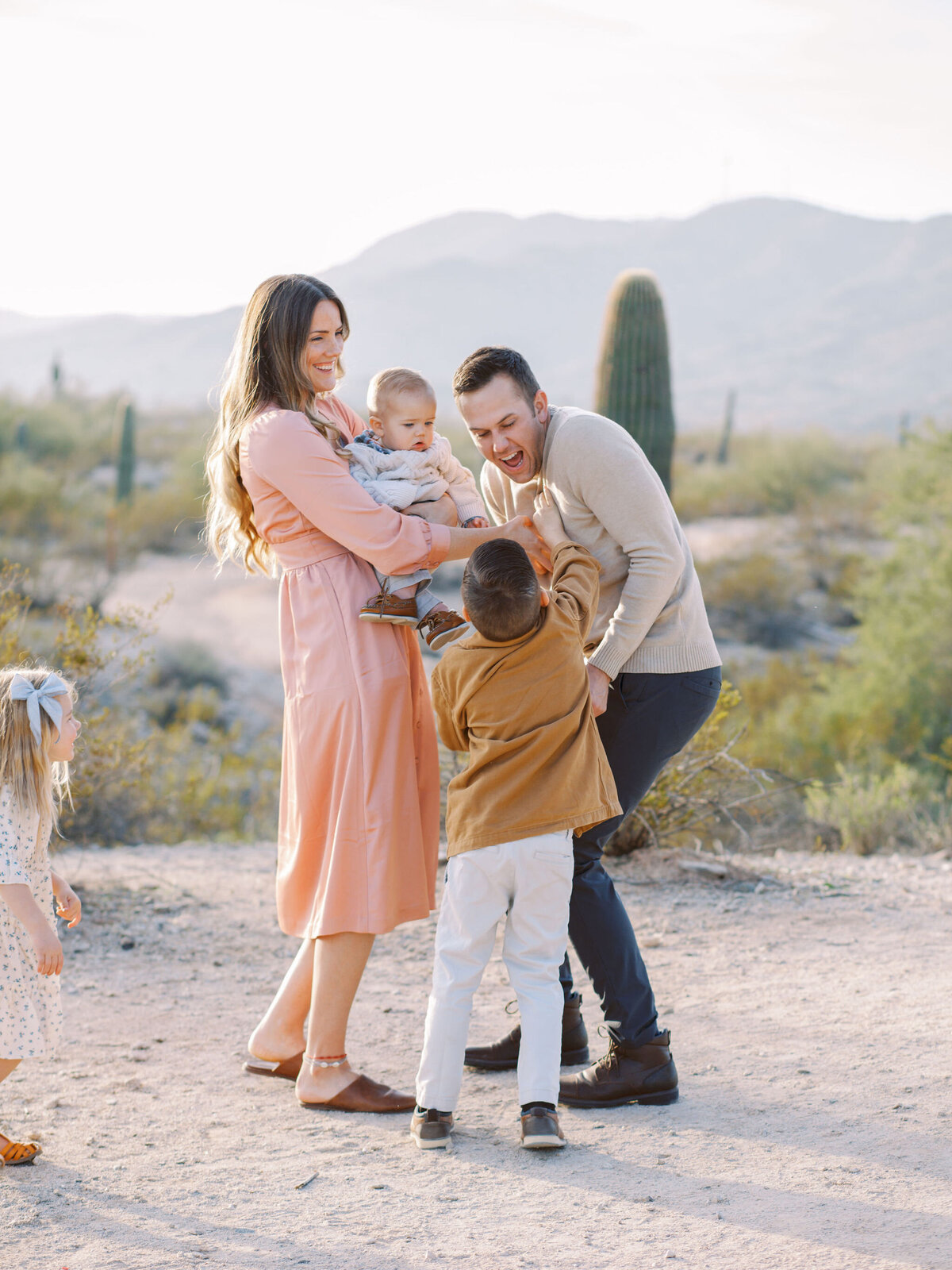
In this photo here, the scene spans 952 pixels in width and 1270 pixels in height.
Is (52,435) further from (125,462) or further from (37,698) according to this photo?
(37,698)

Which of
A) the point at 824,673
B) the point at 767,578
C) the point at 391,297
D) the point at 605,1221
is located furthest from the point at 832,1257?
the point at 391,297

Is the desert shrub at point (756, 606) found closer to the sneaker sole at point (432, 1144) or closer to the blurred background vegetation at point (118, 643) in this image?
the blurred background vegetation at point (118, 643)

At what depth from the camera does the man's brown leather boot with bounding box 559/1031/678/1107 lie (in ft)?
11.5

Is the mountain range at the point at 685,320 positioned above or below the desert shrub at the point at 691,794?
above

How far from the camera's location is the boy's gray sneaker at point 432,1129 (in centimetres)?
326

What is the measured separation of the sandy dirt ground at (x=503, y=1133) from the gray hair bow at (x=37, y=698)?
3.78 ft

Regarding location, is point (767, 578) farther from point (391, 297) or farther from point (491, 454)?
point (391, 297)

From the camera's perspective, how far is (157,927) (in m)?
5.77

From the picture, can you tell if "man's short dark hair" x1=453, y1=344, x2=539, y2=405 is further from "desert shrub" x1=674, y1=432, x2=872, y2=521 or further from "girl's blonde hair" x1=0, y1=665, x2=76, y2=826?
"desert shrub" x1=674, y1=432, x2=872, y2=521

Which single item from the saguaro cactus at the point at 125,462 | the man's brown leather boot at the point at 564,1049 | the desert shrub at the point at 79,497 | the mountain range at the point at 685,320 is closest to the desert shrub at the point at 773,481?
the desert shrub at the point at 79,497

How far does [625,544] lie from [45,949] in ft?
5.96

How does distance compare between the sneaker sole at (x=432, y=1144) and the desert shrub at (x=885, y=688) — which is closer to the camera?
the sneaker sole at (x=432, y=1144)

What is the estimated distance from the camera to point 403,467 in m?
3.53

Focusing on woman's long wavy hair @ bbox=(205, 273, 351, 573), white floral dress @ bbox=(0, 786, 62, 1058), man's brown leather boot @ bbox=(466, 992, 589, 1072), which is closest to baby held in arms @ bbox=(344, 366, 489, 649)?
woman's long wavy hair @ bbox=(205, 273, 351, 573)
